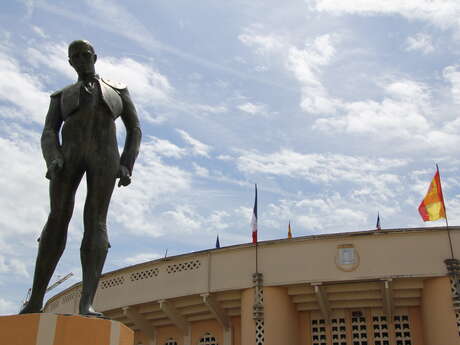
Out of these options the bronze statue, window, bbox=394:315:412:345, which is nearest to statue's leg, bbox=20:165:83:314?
the bronze statue

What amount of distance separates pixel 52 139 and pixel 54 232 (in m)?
0.88

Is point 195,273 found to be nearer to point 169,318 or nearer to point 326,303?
point 169,318

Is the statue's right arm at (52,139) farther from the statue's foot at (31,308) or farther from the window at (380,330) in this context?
the window at (380,330)

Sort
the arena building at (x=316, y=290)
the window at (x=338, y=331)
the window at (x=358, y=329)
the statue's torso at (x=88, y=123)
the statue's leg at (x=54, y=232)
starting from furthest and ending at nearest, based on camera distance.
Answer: the window at (x=338, y=331) < the window at (x=358, y=329) < the arena building at (x=316, y=290) < the statue's torso at (x=88, y=123) < the statue's leg at (x=54, y=232)

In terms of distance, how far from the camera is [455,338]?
13.9m

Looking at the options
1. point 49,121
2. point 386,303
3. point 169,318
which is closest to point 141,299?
point 169,318

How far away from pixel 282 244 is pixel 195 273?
2.91 m

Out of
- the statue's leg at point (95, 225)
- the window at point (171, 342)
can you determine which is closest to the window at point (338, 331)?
the window at point (171, 342)

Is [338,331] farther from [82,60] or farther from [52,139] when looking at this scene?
[82,60]

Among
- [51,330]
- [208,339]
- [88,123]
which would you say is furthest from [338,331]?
[51,330]

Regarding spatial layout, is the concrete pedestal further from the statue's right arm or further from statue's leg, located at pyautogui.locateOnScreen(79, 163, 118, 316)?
the statue's right arm

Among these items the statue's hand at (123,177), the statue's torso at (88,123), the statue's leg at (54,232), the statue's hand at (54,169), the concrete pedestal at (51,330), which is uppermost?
the statue's torso at (88,123)

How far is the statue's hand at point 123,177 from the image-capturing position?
517 cm

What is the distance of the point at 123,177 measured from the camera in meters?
5.18
